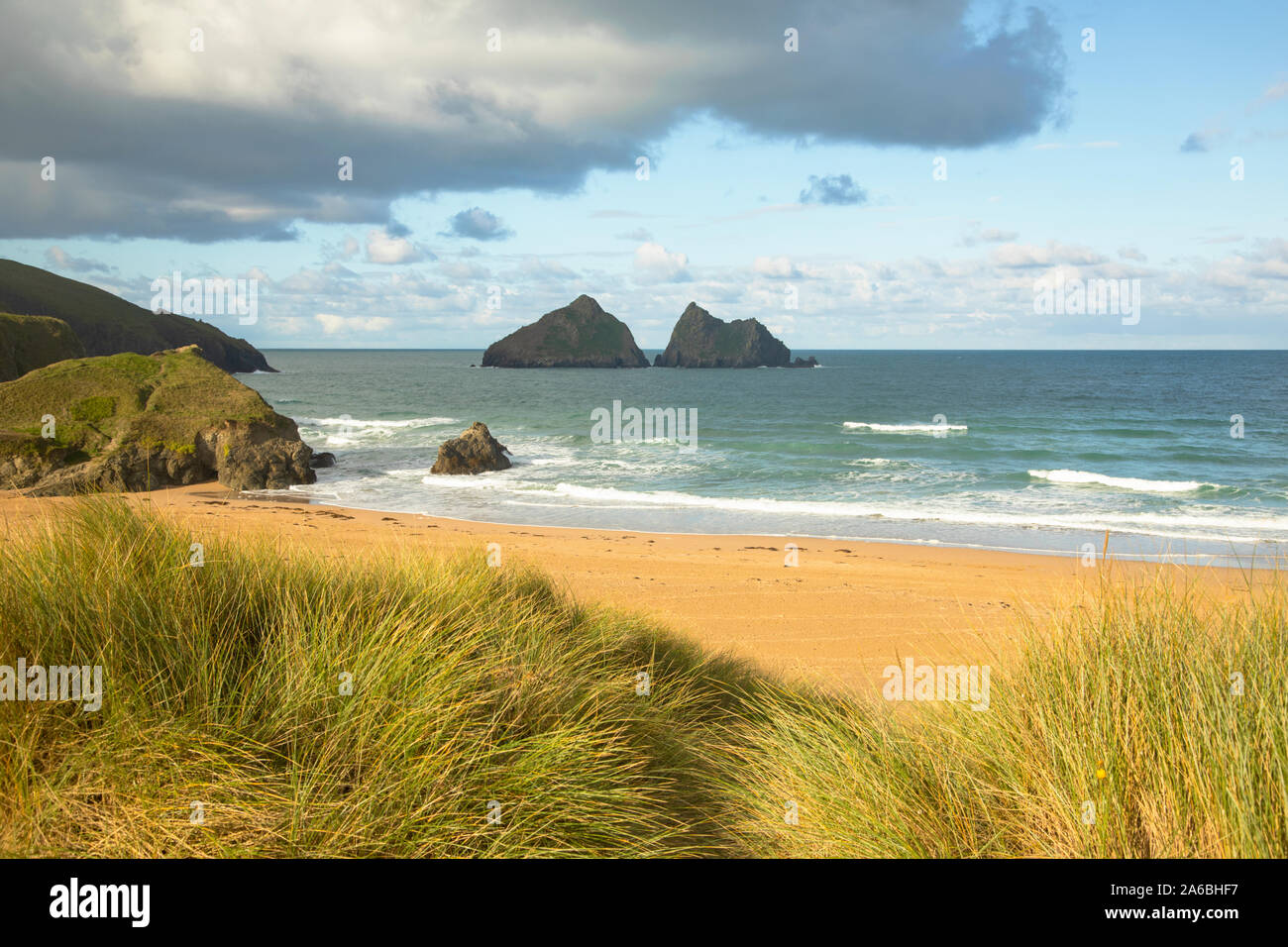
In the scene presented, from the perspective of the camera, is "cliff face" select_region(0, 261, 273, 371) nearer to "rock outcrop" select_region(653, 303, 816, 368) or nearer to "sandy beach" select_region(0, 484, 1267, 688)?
"sandy beach" select_region(0, 484, 1267, 688)

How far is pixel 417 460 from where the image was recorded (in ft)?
94.0

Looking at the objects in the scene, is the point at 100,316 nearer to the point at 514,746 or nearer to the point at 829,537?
the point at 829,537

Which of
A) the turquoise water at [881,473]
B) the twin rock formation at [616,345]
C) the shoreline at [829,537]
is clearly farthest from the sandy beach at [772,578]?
the twin rock formation at [616,345]

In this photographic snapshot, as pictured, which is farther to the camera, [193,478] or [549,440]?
[549,440]

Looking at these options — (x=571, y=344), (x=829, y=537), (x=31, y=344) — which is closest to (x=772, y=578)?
(x=829, y=537)

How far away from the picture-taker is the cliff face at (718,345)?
157m

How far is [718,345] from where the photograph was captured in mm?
161500

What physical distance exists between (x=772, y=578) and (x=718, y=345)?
500 ft

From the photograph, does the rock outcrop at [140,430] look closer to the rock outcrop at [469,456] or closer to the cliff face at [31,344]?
the rock outcrop at [469,456]
